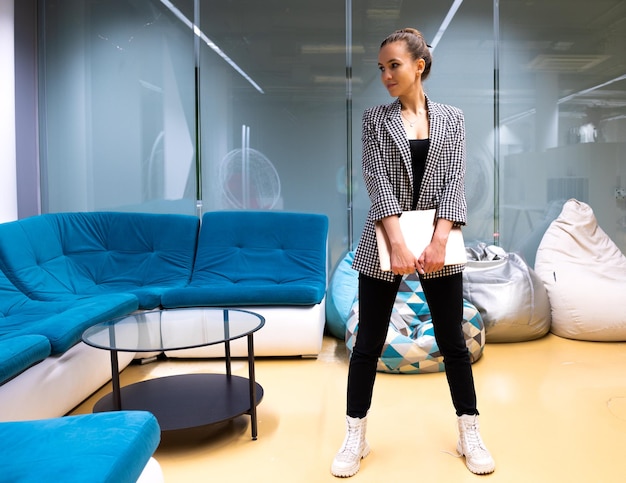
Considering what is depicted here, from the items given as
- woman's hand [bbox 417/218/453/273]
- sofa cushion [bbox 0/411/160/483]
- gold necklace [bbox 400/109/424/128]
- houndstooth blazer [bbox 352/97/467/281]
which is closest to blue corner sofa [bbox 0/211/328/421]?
sofa cushion [bbox 0/411/160/483]

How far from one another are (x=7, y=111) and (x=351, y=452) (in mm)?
3289

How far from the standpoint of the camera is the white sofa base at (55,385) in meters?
2.18

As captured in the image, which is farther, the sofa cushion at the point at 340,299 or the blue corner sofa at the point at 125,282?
the sofa cushion at the point at 340,299

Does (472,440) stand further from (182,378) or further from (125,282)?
(125,282)

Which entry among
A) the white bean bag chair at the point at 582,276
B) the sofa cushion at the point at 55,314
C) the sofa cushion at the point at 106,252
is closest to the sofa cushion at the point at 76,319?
the sofa cushion at the point at 55,314

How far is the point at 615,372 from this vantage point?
3.17 m

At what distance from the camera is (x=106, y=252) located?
3.95 meters

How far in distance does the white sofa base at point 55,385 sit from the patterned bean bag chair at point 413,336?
1.31 m

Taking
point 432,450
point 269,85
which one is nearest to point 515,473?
point 432,450

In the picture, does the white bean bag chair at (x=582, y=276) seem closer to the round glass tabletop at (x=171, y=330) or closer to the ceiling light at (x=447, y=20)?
the ceiling light at (x=447, y=20)

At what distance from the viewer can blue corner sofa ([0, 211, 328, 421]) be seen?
243 cm

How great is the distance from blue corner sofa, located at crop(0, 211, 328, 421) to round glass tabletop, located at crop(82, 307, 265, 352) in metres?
0.18

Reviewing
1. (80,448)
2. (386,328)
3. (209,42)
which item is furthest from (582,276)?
(80,448)

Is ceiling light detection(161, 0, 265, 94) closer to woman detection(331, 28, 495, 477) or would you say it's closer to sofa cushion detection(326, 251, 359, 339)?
sofa cushion detection(326, 251, 359, 339)
